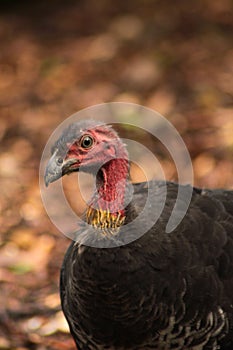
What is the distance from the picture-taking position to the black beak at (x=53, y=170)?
405 centimetres

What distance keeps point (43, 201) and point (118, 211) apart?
117 inches

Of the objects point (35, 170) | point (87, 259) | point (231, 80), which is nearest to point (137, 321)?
point (87, 259)

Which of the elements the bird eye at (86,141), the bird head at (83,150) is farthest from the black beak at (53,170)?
the bird eye at (86,141)

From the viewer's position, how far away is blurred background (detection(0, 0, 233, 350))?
6.25 meters

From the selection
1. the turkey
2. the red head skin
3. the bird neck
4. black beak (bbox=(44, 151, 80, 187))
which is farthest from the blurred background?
black beak (bbox=(44, 151, 80, 187))

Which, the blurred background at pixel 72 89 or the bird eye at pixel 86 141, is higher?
the blurred background at pixel 72 89

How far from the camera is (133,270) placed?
4230 mm

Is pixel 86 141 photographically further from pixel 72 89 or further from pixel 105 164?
pixel 72 89

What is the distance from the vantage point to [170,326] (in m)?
4.27

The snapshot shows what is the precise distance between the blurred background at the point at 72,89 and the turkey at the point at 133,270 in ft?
4.67

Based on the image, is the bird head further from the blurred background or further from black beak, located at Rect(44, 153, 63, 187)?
the blurred background

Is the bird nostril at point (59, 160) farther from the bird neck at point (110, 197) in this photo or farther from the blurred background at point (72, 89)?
the blurred background at point (72, 89)

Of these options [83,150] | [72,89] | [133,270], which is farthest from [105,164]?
[72,89]

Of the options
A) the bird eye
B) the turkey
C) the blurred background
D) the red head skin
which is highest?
the blurred background
